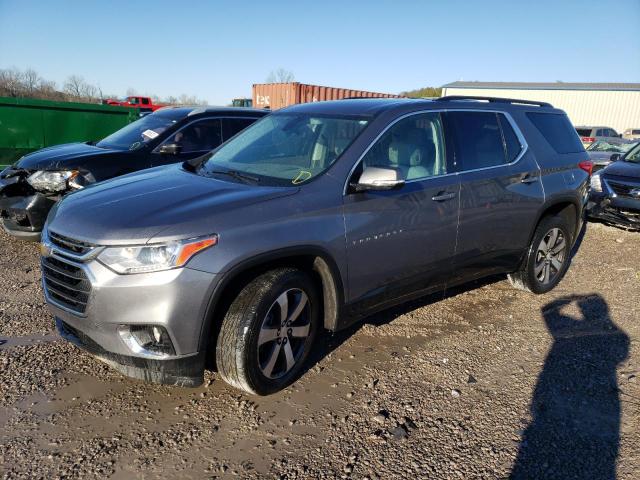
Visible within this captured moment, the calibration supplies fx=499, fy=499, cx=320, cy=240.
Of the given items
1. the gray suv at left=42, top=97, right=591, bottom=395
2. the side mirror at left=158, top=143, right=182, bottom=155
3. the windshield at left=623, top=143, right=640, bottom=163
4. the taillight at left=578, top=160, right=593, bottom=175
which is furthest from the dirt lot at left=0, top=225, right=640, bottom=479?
the windshield at left=623, top=143, right=640, bottom=163

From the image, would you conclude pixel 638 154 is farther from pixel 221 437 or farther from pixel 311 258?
pixel 221 437

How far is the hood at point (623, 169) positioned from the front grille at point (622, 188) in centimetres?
17

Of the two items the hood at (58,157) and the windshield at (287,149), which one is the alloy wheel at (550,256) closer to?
the windshield at (287,149)

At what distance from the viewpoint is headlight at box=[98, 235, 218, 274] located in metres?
2.56

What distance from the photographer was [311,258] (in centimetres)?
310

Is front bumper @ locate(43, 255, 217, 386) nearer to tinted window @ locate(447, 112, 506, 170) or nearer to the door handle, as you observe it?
the door handle

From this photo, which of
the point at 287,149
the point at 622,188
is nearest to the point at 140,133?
the point at 287,149

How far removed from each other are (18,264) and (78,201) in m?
2.83

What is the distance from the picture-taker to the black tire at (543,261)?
188 inches

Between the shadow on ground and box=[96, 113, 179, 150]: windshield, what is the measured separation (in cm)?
489

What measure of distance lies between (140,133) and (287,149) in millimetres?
3396

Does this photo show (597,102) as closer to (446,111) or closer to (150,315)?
(446,111)

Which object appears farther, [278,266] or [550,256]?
[550,256]

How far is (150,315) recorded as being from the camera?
2553 millimetres
